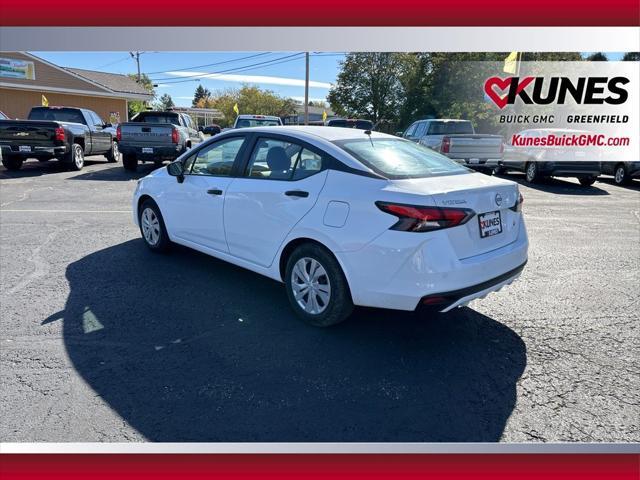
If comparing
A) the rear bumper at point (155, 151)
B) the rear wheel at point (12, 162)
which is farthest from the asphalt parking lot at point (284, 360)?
the rear wheel at point (12, 162)

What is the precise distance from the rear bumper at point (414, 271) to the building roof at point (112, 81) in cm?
3429

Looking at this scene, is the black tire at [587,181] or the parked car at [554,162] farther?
the black tire at [587,181]

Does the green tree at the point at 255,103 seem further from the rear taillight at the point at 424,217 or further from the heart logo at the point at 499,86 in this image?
the rear taillight at the point at 424,217

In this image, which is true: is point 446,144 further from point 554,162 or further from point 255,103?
point 255,103

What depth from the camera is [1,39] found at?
267 centimetres

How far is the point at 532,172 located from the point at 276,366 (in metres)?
13.3

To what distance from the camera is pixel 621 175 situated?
1418 cm

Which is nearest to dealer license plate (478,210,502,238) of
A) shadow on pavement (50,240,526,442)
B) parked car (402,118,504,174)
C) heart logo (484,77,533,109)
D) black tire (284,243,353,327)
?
shadow on pavement (50,240,526,442)

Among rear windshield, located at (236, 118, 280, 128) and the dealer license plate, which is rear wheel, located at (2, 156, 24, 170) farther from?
the dealer license plate

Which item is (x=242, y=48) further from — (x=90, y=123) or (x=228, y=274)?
(x=90, y=123)

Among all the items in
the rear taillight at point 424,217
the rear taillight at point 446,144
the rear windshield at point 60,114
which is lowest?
the rear taillight at point 424,217

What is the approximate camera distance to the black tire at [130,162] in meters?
14.7

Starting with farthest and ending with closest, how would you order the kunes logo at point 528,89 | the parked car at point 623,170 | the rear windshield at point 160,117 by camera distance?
1. the kunes logo at point 528,89
2. the rear windshield at point 160,117
3. the parked car at point 623,170

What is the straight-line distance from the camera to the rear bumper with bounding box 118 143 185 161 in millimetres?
13195
